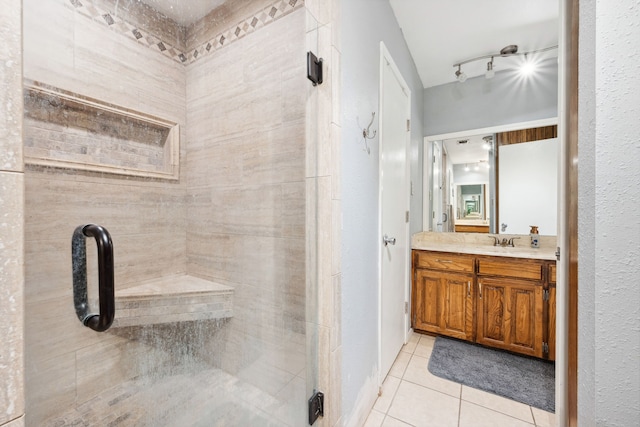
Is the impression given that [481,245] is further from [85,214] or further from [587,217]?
[85,214]

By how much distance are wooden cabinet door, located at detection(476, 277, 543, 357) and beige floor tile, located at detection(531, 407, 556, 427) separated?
59 centimetres

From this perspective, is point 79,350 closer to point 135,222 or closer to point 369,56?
point 135,222

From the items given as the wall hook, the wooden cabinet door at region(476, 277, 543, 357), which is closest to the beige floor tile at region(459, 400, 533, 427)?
the wooden cabinet door at region(476, 277, 543, 357)

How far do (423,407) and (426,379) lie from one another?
0.90 feet

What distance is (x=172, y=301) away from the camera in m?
1.00

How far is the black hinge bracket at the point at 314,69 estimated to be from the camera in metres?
1.10

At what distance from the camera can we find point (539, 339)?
1947 mm

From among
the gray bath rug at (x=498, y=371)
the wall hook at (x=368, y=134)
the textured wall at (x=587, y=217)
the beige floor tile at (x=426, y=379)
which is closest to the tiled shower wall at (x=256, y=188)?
the wall hook at (x=368, y=134)

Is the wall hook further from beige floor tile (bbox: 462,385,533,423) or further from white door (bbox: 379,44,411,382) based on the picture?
beige floor tile (bbox: 462,385,533,423)

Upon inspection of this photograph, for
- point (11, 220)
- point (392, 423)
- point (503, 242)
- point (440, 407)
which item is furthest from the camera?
point (503, 242)

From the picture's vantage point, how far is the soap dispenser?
2.36m

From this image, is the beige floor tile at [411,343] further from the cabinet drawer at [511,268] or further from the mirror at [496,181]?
the mirror at [496,181]

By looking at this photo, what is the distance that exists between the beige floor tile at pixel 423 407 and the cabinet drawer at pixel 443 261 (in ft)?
3.29

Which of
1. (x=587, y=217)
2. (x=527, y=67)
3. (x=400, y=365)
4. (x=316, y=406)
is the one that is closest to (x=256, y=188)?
(x=316, y=406)
